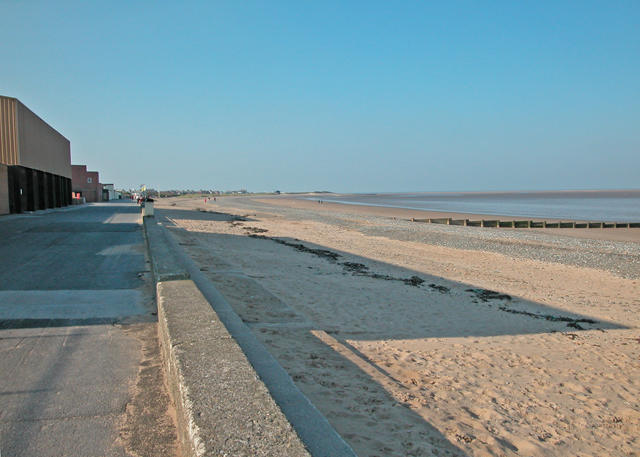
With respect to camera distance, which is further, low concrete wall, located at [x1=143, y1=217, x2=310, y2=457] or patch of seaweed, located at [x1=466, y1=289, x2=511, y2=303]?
patch of seaweed, located at [x1=466, y1=289, x2=511, y2=303]

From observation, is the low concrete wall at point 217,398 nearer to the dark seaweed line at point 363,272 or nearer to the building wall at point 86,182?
the dark seaweed line at point 363,272

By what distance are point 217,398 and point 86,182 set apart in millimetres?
77460

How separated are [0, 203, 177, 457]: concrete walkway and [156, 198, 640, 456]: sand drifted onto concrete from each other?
4.78 feet

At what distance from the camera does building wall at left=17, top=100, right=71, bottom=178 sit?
93.1 ft

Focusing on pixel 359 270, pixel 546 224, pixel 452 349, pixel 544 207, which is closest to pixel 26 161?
pixel 359 270

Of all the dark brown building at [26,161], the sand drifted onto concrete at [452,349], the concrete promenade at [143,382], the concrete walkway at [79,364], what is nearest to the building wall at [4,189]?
the dark brown building at [26,161]

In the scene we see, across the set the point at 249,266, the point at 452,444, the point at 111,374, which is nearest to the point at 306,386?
the point at 452,444

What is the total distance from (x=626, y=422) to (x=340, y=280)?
6.92 m

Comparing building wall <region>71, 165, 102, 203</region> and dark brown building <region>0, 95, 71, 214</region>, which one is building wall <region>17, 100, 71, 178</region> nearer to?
dark brown building <region>0, 95, 71, 214</region>

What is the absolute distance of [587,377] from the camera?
212 inches

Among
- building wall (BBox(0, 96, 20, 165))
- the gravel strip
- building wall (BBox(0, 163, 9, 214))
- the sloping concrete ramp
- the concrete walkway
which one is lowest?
the gravel strip

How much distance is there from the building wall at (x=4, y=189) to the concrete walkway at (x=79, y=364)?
804 inches

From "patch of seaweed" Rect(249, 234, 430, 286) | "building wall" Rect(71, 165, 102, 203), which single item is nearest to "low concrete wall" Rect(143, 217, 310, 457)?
"patch of seaweed" Rect(249, 234, 430, 286)

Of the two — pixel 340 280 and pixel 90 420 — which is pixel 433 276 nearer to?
pixel 340 280
